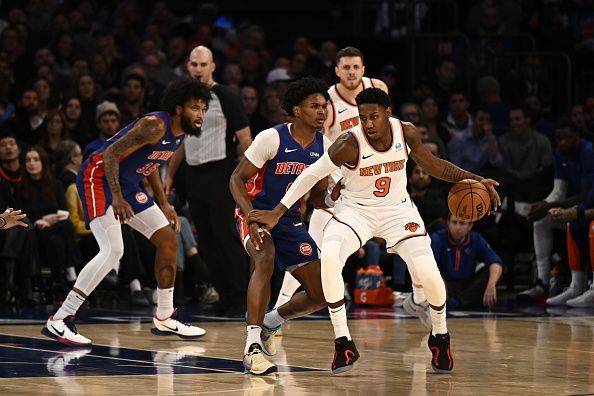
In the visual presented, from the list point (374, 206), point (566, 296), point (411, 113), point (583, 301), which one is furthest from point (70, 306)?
point (411, 113)

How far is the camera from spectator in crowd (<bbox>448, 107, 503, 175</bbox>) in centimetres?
1538

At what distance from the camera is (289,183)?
855cm

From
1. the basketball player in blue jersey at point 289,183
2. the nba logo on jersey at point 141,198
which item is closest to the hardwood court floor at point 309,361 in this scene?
the basketball player in blue jersey at point 289,183

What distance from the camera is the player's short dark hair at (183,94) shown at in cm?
930

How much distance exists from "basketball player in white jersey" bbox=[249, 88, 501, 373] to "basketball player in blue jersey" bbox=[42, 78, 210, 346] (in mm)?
1643

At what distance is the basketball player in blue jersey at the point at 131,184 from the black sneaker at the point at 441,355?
7.94 feet

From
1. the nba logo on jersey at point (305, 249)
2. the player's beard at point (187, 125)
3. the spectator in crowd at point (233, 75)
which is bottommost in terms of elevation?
the nba logo on jersey at point (305, 249)

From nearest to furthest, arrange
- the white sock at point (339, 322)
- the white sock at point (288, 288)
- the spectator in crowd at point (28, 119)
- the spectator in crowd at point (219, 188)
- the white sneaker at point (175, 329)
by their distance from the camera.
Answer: the white sock at point (339, 322), the white sneaker at point (175, 329), the white sock at point (288, 288), the spectator in crowd at point (219, 188), the spectator in crowd at point (28, 119)

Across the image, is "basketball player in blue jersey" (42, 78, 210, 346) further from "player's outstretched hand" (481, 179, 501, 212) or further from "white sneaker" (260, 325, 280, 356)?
"player's outstretched hand" (481, 179, 501, 212)

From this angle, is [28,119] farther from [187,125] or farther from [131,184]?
[187,125]

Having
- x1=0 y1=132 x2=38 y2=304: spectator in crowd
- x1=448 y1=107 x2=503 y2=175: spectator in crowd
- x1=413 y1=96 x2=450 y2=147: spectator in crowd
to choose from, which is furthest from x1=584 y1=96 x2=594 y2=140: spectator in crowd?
x1=0 y1=132 x2=38 y2=304: spectator in crowd

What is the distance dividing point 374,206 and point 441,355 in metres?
0.97

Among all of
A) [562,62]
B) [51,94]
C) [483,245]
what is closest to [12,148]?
[51,94]

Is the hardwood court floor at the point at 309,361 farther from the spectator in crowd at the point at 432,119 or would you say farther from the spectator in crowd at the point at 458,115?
the spectator in crowd at the point at 458,115
